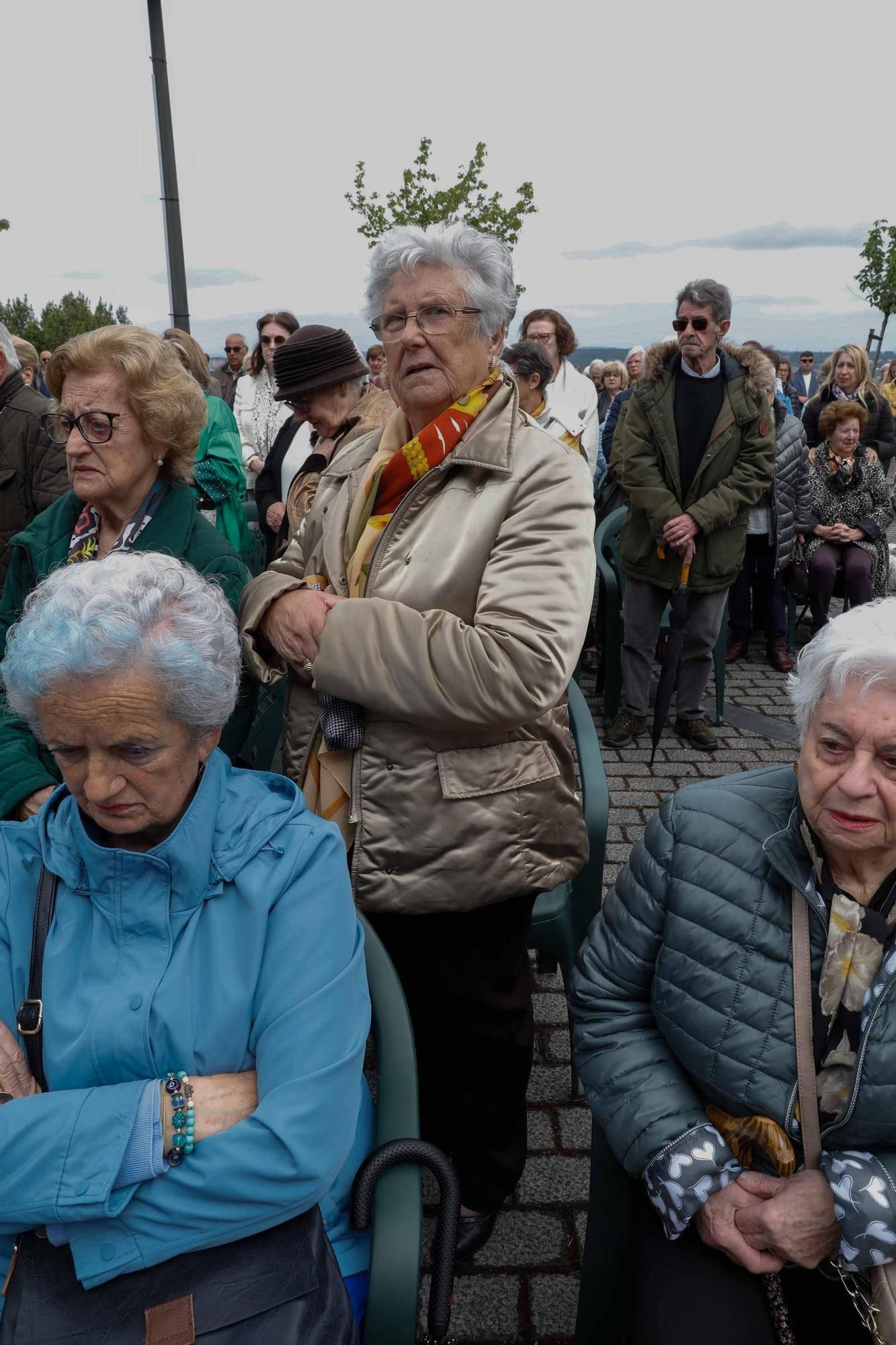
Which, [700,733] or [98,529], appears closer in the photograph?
[98,529]

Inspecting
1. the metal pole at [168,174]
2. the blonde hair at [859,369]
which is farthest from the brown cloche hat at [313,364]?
the blonde hair at [859,369]

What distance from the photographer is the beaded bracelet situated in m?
1.51

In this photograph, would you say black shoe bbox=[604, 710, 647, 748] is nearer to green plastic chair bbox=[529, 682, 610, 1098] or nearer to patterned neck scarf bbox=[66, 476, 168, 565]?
green plastic chair bbox=[529, 682, 610, 1098]

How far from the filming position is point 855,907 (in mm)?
1736

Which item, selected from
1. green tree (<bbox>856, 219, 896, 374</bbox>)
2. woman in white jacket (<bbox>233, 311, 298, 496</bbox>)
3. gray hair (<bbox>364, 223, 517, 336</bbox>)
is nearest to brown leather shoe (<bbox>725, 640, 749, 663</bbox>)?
woman in white jacket (<bbox>233, 311, 298, 496</bbox>)

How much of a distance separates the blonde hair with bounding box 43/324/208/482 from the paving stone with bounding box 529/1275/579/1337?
7.24ft

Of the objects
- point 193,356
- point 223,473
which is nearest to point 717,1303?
point 223,473

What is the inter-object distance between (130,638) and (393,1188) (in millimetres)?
988

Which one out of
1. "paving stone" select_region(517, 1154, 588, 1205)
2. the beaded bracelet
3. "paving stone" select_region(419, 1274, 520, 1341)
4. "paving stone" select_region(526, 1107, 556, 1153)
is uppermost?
the beaded bracelet

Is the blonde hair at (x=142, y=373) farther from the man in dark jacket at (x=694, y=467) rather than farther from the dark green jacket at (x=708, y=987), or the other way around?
the man in dark jacket at (x=694, y=467)

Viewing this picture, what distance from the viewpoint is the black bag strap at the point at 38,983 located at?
1604mm

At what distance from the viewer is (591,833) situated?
8.95 ft

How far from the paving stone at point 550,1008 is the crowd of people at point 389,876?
948 millimetres

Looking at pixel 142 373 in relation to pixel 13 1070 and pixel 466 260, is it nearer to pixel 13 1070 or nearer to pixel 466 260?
pixel 466 260
